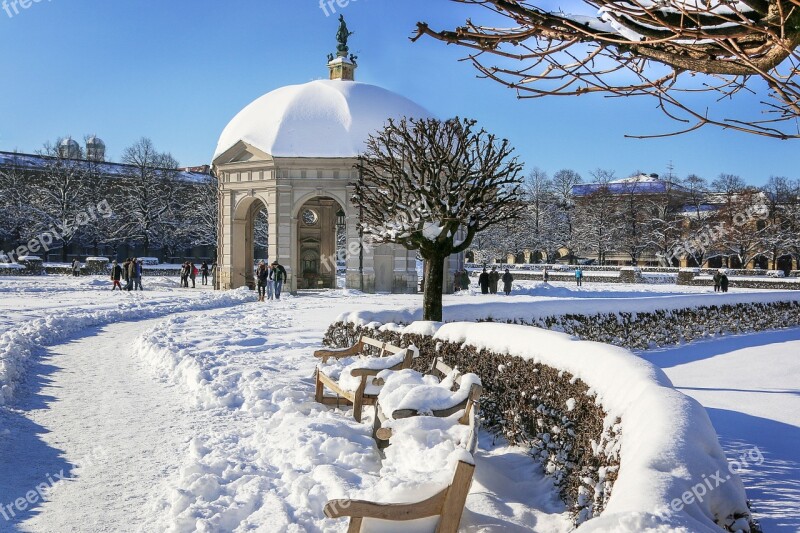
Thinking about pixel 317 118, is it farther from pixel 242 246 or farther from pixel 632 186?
pixel 632 186

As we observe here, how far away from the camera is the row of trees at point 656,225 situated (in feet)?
184

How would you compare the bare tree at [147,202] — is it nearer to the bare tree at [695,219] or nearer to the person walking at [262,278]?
the person walking at [262,278]

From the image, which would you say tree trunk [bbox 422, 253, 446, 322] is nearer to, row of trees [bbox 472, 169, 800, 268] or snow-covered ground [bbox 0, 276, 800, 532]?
snow-covered ground [bbox 0, 276, 800, 532]

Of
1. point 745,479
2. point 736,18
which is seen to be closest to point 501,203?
point 745,479

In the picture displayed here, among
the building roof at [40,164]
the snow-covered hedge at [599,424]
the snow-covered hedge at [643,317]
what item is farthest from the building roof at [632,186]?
the snow-covered hedge at [599,424]

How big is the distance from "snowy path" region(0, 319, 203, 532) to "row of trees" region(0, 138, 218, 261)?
49.0 m

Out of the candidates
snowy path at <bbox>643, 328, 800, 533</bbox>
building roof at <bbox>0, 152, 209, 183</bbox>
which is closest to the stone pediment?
snowy path at <bbox>643, 328, 800, 533</bbox>

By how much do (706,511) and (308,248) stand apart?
112 feet

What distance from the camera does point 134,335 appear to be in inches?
620

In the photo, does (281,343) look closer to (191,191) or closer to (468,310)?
(468,310)

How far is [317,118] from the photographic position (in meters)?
32.0

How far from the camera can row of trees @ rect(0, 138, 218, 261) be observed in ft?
183

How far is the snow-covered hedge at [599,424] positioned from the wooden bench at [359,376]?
0.63m

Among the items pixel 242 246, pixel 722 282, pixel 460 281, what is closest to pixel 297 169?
pixel 242 246
